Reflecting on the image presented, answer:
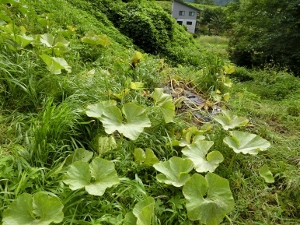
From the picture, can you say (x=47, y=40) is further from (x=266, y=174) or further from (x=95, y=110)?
(x=266, y=174)

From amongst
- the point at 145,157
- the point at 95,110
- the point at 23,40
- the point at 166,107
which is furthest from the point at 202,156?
the point at 23,40

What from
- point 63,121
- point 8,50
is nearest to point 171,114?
point 63,121

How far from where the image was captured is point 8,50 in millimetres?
1952

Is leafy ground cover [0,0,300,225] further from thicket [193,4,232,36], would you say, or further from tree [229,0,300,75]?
thicket [193,4,232,36]

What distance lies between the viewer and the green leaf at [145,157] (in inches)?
57.9

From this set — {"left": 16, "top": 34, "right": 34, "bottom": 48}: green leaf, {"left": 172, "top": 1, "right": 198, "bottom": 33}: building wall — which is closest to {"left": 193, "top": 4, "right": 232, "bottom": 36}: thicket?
{"left": 172, "top": 1, "right": 198, "bottom": 33}: building wall

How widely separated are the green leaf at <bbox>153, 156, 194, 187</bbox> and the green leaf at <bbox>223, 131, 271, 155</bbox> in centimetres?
34

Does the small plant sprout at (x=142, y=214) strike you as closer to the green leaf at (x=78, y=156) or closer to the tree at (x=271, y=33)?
the green leaf at (x=78, y=156)

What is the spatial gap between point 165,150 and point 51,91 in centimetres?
85

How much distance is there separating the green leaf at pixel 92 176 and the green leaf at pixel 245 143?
73cm

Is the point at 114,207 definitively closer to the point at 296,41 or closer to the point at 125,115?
the point at 125,115

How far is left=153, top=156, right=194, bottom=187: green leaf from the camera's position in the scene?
1349mm

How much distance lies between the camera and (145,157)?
4.88 ft

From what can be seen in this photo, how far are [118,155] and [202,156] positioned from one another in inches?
18.7
